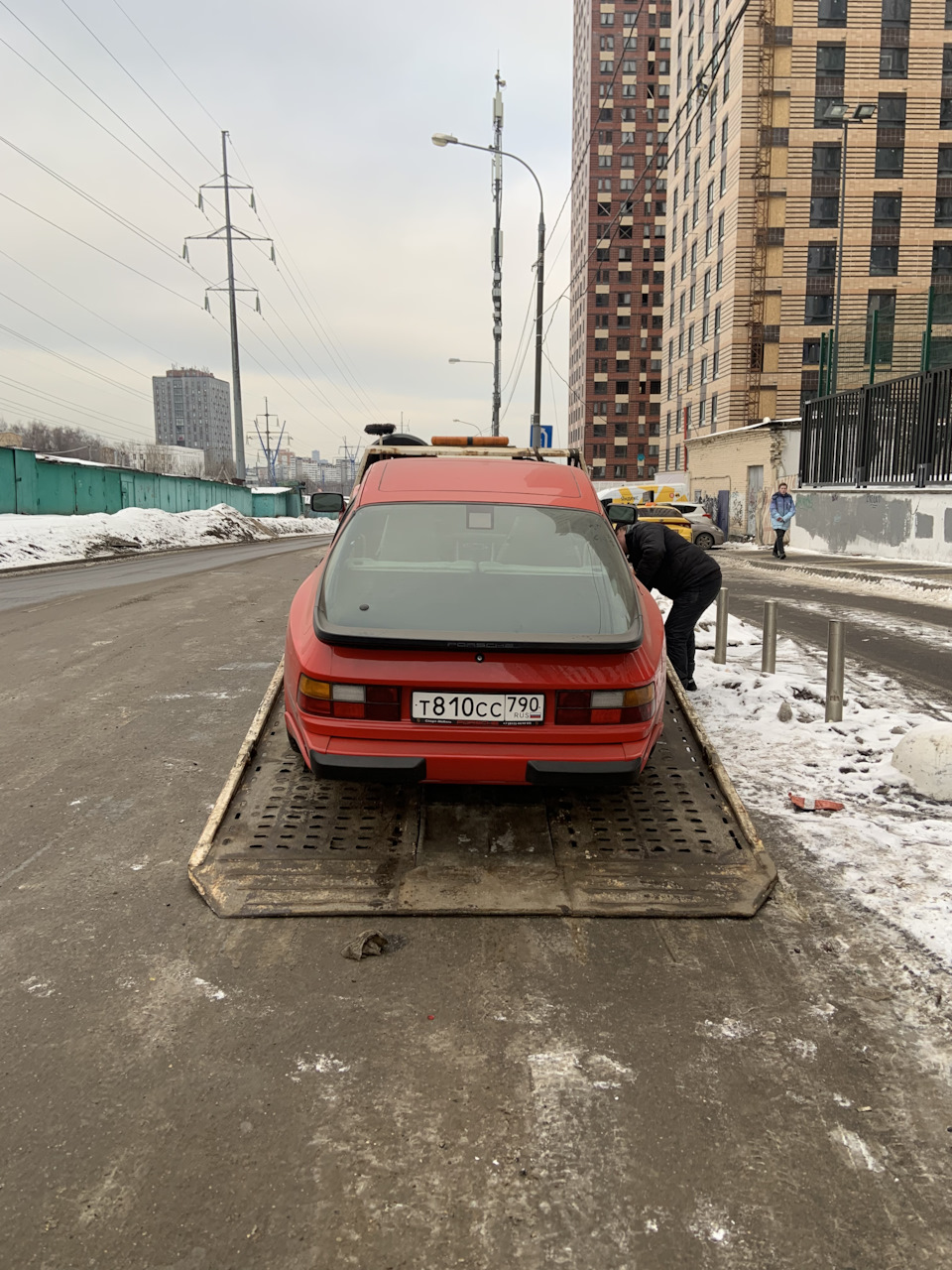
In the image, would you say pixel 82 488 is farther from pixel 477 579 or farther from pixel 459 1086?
pixel 459 1086

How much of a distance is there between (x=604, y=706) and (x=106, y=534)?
24.7m

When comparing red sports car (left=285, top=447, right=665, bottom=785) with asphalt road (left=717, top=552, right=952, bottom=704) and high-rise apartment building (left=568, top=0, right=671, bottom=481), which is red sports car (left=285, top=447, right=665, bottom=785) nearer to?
asphalt road (left=717, top=552, right=952, bottom=704)

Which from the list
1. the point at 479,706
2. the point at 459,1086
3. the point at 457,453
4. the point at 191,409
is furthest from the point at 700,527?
the point at 191,409

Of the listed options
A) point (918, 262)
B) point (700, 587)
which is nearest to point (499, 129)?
point (918, 262)

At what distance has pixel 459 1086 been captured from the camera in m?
2.42

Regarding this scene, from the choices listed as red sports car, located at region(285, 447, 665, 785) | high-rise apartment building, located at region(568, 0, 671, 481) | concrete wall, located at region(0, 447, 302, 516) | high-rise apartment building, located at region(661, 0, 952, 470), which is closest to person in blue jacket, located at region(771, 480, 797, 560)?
red sports car, located at region(285, 447, 665, 785)

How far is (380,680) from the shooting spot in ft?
11.6

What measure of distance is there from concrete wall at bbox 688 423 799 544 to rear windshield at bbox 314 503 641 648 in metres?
27.6

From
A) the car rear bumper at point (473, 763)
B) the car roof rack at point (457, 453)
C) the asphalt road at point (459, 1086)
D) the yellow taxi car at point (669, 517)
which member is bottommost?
the asphalt road at point (459, 1086)

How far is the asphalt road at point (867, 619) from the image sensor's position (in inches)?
322

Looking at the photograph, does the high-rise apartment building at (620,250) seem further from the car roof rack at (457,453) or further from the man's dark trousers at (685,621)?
the car roof rack at (457,453)

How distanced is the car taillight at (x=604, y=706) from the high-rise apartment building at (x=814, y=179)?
44.4 m

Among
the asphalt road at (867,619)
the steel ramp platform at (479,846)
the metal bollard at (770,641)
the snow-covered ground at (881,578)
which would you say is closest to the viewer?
the steel ramp platform at (479,846)

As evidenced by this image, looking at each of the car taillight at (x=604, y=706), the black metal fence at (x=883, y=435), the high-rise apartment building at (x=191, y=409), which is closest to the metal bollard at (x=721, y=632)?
the car taillight at (x=604, y=706)
